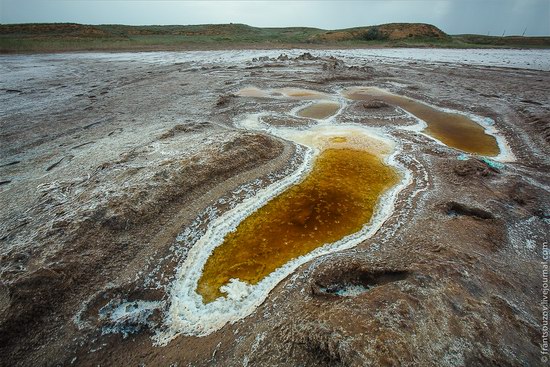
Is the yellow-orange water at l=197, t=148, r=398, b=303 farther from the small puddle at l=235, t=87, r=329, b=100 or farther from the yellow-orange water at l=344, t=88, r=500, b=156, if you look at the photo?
the small puddle at l=235, t=87, r=329, b=100

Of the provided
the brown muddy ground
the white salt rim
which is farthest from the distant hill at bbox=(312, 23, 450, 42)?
the white salt rim

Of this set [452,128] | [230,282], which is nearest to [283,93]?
[452,128]

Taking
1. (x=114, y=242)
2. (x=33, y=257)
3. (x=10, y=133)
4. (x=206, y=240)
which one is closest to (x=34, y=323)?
(x=33, y=257)

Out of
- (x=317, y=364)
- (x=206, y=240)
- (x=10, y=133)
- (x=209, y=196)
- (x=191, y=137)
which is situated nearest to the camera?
(x=317, y=364)

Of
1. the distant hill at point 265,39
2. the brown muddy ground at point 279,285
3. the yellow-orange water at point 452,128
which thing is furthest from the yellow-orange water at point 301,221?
the distant hill at point 265,39

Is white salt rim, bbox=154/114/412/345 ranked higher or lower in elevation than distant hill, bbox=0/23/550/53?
lower

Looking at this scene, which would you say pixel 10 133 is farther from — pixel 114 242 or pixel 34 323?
pixel 34 323

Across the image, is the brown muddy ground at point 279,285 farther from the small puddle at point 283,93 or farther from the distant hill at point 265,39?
the distant hill at point 265,39

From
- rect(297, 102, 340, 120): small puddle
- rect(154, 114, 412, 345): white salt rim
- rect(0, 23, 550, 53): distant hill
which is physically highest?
rect(0, 23, 550, 53): distant hill
